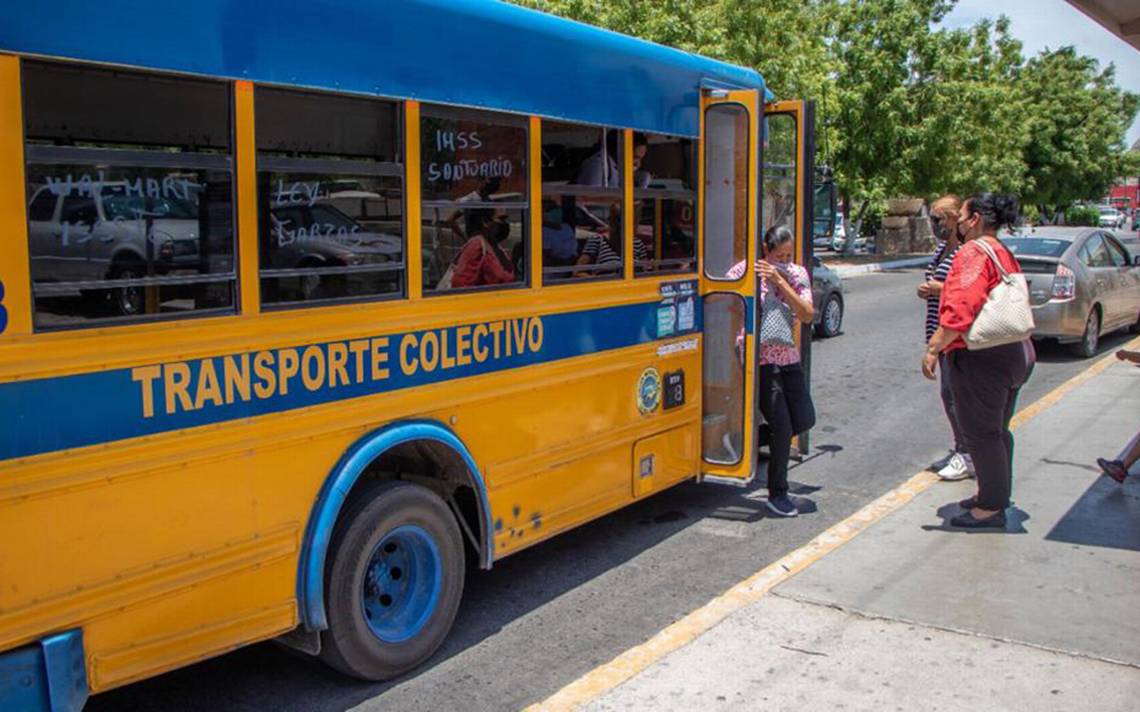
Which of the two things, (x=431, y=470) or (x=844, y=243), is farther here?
(x=844, y=243)

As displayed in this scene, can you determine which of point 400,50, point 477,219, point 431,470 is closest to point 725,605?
point 431,470

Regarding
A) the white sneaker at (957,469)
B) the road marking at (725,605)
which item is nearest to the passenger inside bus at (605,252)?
the road marking at (725,605)

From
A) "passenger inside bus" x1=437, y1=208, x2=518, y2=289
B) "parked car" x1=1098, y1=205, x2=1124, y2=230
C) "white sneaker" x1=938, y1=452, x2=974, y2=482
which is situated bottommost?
"white sneaker" x1=938, y1=452, x2=974, y2=482

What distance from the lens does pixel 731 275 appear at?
21.4 feet

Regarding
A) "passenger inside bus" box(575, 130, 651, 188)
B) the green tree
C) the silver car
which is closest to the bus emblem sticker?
"passenger inside bus" box(575, 130, 651, 188)

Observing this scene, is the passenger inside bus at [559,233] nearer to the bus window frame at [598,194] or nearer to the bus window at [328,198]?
the bus window frame at [598,194]

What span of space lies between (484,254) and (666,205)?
5.56 ft

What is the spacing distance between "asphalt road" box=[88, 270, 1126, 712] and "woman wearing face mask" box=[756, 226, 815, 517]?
11.2 inches

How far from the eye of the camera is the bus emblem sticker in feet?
19.4

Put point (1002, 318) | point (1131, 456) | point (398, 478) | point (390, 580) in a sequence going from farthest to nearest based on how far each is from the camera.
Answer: point (1131, 456), point (1002, 318), point (398, 478), point (390, 580)

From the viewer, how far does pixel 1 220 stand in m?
3.03

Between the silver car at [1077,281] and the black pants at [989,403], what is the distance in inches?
261

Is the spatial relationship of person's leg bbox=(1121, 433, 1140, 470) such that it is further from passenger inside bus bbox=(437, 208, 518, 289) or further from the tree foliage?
the tree foliage

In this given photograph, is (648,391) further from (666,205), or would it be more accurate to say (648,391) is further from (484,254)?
(484,254)
